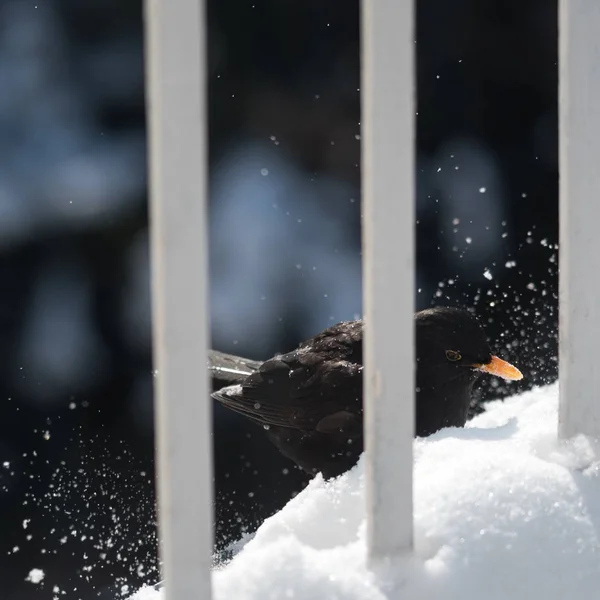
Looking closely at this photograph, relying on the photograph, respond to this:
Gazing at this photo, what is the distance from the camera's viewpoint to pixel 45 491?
2.93m

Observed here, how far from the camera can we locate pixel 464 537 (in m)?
1.36

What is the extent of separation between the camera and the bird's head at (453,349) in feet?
8.43

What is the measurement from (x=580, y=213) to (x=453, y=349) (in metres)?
1.09

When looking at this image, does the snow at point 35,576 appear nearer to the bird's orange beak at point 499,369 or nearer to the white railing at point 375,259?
the bird's orange beak at point 499,369

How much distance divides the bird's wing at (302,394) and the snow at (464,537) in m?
0.79

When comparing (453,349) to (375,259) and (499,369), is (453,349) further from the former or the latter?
(375,259)

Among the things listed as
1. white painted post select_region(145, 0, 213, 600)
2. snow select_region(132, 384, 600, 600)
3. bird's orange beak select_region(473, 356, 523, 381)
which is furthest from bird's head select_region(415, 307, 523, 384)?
white painted post select_region(145, 0, 213, 600)

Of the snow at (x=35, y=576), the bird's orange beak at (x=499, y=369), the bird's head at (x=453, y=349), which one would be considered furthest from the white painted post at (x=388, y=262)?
the snow at (x=35, y=576)

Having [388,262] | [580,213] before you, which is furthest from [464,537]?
[580,213]

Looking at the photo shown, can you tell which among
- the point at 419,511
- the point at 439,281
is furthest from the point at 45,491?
the point at 419,511

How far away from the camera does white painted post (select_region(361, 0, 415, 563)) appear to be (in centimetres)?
126

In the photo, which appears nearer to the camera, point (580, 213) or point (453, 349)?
point (580, 213)

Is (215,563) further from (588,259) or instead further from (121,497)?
(588,259)

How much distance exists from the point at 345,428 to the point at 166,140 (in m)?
1.44
